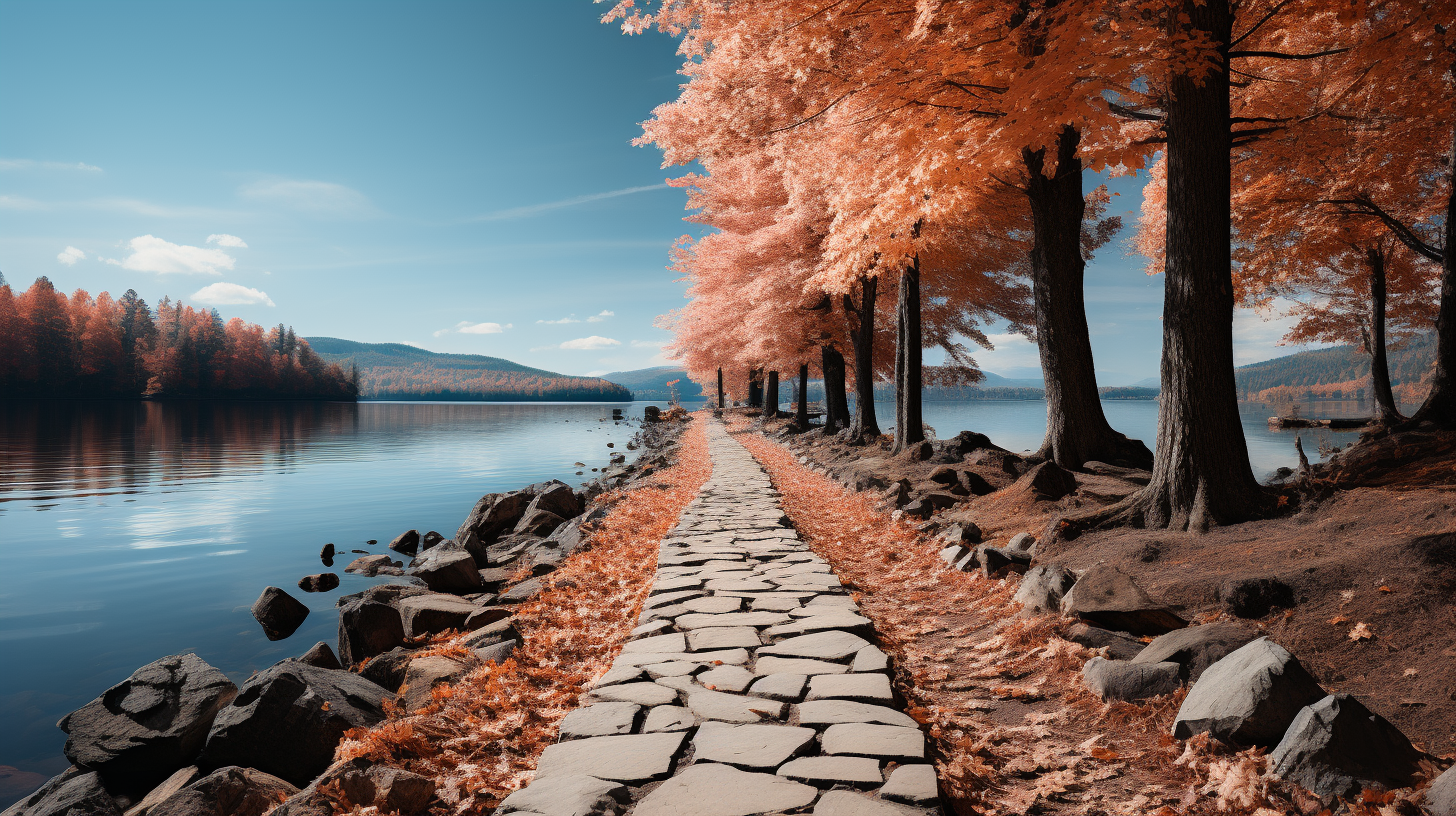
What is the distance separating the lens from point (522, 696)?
12.2ft

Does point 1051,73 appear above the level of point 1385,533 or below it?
above

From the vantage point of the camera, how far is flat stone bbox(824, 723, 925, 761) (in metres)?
2.82

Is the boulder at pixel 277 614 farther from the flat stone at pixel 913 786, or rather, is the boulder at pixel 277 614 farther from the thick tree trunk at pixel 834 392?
the thick tree trunk at pixel 834 392

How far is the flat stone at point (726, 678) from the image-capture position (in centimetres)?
358

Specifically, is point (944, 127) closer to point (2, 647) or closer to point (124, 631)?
point (124, 631)

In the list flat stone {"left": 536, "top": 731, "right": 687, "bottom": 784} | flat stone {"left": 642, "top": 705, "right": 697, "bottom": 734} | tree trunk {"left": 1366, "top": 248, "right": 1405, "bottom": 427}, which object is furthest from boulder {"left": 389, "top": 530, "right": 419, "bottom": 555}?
tree trunk {"left": 1366, "top": 248, "right": 1405, "bottom": 427}

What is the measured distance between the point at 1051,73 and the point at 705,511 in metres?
6.09

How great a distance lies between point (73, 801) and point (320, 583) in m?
5.76

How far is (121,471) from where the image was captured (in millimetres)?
20125

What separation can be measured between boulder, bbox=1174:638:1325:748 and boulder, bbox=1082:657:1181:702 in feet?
0.95

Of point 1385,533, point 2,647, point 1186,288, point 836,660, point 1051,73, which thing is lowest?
point 2,647

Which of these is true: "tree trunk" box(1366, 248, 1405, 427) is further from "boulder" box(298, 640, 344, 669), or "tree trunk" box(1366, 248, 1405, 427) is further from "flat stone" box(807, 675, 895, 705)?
"boulder" box(298, 640, 344, 669)

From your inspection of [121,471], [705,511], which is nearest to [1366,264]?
[705,511]

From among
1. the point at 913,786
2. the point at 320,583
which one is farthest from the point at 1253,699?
the point at 320,583
